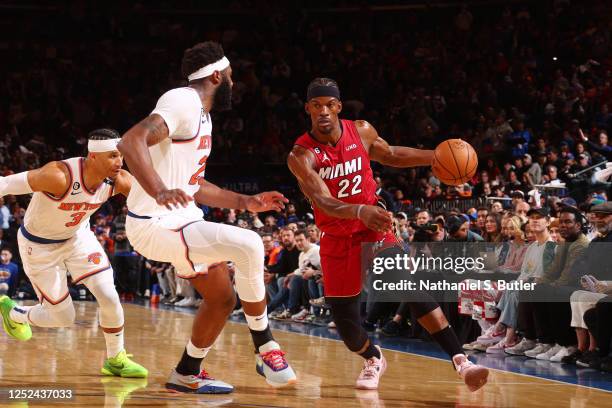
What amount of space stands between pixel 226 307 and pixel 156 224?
729 millimetres

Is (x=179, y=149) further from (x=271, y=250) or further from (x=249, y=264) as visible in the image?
(x=271, y=250)

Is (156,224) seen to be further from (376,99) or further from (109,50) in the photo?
(109,50)

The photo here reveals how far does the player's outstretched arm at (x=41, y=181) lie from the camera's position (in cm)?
585

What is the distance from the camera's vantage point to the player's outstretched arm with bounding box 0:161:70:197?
5.85 meters

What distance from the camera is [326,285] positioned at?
5891 mm

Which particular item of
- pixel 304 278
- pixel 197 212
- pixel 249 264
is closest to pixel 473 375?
pixel 249 264

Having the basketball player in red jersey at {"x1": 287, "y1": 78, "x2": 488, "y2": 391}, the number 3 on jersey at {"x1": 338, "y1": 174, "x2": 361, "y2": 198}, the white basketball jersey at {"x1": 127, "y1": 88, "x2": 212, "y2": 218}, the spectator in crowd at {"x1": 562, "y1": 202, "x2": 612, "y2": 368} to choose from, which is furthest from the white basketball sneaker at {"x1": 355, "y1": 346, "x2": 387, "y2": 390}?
the spectator in crowd at {"x1": 562, "y1": 202, "x2": 612, "y2": 368}

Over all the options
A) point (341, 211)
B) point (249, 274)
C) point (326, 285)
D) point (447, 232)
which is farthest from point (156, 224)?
point (447, 232)

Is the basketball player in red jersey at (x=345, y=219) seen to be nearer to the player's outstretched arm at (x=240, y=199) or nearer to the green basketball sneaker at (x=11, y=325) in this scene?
the player's outstretched arm at (x=240, y=199)

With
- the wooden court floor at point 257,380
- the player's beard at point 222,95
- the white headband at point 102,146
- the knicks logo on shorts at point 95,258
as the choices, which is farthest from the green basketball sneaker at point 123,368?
the player's beard at point 222,95

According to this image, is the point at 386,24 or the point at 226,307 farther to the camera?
the point at 386,24

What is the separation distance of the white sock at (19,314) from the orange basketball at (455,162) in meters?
3.29

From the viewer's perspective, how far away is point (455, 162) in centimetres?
562

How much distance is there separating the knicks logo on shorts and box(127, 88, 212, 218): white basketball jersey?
1547mm
